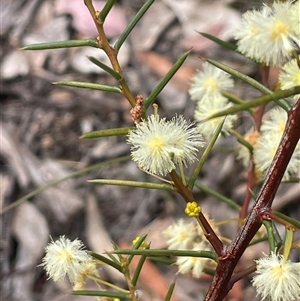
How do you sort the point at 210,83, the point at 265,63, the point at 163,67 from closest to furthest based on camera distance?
the point at 265,63 → the point at 210,83 → the point at 163,67

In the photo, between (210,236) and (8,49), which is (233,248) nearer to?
(210,236)

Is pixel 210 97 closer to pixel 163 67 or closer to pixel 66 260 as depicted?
pixel 66 260

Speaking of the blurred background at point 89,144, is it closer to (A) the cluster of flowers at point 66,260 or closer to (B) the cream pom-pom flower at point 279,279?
(A) the cluster of flowers at point 66,260

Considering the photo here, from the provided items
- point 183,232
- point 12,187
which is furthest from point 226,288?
point 12,187

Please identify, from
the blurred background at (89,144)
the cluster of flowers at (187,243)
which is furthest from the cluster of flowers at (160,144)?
the blurred background at (89,144)

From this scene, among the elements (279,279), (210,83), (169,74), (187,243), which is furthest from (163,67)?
(279,279)

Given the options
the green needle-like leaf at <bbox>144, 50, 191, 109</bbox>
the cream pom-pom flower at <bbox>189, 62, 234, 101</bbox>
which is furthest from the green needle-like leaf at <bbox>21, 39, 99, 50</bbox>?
the cream pom-pom flower at <bbox>189, 62, 234, 101</bbox>

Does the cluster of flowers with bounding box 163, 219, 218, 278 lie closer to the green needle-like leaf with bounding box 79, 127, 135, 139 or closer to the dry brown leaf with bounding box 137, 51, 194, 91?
the green needle-like leaf with bounding box 79, 127, 135, 139
